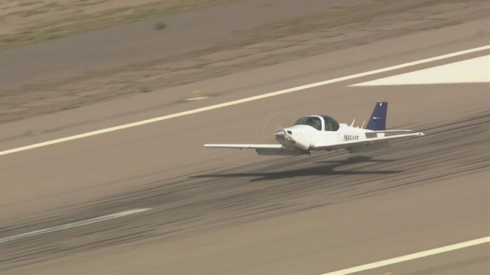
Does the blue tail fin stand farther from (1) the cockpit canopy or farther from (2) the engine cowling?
(2) the engine cowling

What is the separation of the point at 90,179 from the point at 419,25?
16.7 metres

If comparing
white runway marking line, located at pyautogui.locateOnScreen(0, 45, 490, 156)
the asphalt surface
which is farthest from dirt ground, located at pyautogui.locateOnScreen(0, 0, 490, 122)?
white runway marking line, located at pyautogui.locateOnScreen(0, 45, 490, 156)

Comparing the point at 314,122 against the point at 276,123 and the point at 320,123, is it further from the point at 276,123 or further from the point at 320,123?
Answer: the point at 276,123

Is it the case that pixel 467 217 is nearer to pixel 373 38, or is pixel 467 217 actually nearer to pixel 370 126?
pixel 370 126

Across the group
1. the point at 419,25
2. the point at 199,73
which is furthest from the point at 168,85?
the point at 419,25

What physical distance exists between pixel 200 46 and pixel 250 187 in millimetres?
16252

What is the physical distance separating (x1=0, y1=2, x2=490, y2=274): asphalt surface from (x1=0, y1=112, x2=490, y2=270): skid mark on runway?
0.05 meters

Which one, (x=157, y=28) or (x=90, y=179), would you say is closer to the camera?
(x=90, y=179)

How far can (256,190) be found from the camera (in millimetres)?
24438

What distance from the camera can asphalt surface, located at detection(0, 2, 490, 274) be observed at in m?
20.4

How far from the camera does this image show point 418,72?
113 feet

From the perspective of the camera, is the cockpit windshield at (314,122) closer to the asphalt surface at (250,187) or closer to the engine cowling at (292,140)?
the engine cowling at (292,140)

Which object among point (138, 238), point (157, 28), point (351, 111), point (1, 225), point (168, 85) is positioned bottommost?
point (138, 238)

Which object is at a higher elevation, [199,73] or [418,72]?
[199,73]
